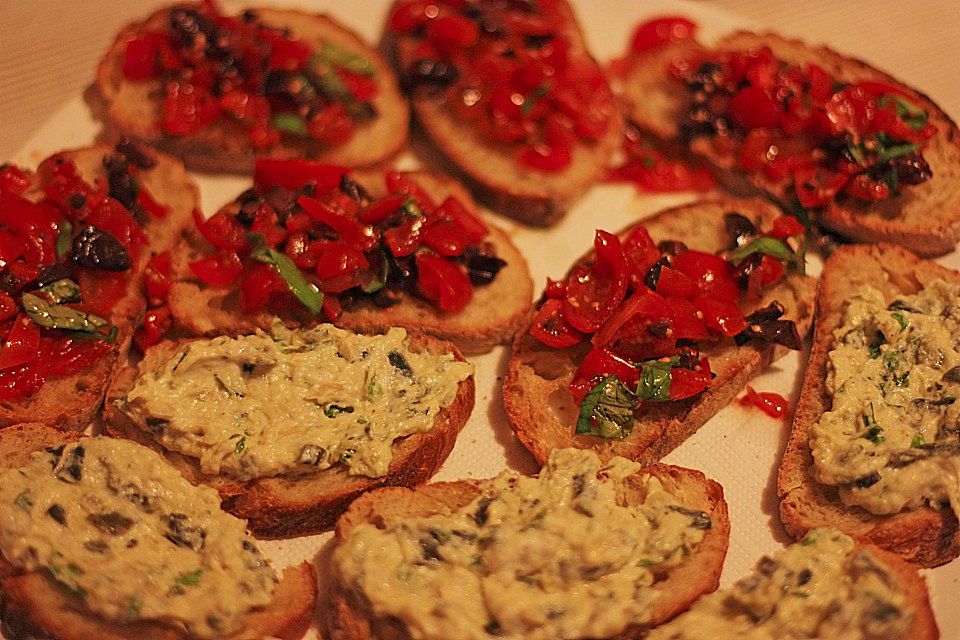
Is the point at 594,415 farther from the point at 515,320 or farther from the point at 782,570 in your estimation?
the point at 782,570

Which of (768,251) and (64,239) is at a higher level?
(64,239)

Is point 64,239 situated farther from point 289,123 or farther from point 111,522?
point 111,522

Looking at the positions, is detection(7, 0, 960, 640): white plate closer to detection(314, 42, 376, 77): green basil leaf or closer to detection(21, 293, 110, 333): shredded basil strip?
detection(314, 42, 376, 77): green basil leaf

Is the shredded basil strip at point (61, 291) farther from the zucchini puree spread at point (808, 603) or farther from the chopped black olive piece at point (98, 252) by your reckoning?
the zucchini puree spread at point (808, 603)

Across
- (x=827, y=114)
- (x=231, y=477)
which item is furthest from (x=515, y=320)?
(x=827, y=114)

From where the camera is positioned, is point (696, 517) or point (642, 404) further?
point (642, 404)

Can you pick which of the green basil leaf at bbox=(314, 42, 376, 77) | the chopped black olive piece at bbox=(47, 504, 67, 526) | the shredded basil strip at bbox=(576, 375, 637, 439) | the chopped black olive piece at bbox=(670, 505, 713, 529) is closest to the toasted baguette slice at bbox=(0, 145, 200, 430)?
the chopped black olive piece at bbox=(47, 504, 67, 526)

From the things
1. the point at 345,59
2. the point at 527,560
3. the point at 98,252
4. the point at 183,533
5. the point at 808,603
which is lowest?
the point at 808,603

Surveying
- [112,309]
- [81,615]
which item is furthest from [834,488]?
[112,309]
